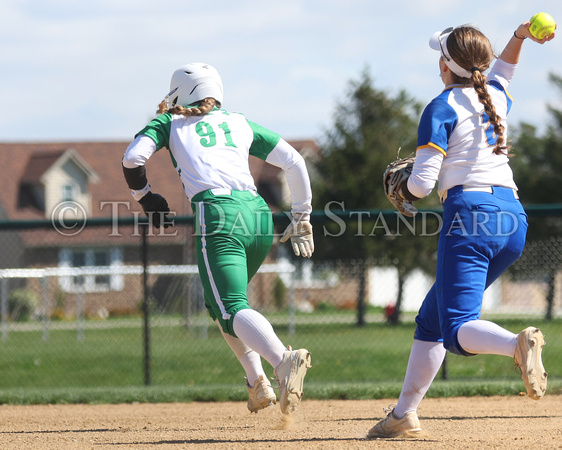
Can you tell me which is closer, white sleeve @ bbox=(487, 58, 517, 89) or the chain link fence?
white sleeve @ bbox=(487, 58, 517, 89)

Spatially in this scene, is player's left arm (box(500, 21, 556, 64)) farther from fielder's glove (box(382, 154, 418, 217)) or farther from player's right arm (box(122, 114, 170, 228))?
player's right arm (box(122, 114, 170, 228))

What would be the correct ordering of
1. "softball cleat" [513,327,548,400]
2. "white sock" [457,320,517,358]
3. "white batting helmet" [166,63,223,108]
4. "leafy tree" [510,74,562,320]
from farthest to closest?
"leafy tree" [510,74,562,320]
"white batting helmet" [166,63,223,108]
"white sock" [457,320,517,358]
"softball cleat" [513,327,548,400]

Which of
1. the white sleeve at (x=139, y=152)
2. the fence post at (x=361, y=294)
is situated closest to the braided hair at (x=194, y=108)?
the white sleeve at (x=139, y=152)

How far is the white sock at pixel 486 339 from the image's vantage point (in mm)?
3412

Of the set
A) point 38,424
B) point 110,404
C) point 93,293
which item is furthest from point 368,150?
point 38,424

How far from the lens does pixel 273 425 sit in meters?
4.95

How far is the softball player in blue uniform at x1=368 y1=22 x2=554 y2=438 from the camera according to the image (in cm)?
358

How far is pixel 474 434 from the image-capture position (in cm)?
428

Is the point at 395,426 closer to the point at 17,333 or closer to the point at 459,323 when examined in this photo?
the point at 459,323

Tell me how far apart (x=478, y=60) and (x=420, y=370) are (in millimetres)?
1612

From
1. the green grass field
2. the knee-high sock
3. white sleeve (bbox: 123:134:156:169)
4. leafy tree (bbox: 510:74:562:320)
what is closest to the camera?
white sleeve (bbox: 123:134:156:169)

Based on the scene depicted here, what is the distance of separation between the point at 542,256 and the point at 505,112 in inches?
218

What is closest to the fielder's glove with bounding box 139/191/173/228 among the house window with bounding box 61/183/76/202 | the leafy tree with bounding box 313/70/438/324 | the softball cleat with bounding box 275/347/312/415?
the softball cleat with bounding box 275/347/312/415

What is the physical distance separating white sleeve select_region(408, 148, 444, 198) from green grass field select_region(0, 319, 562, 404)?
3.46 meters
